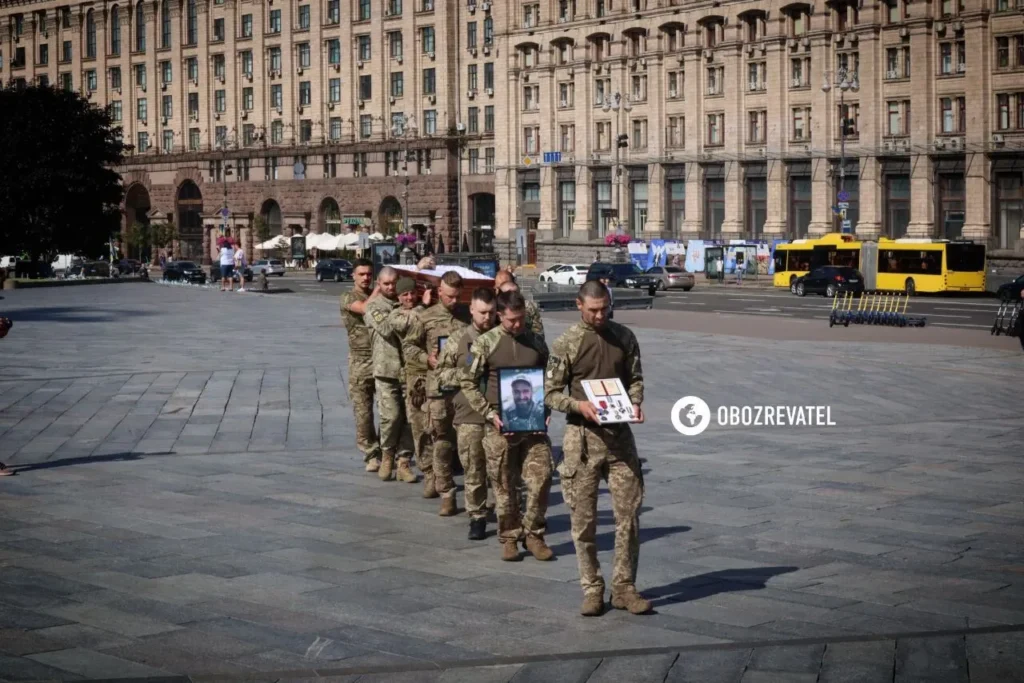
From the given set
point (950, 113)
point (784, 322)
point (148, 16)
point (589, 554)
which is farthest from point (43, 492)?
point (148, 16)

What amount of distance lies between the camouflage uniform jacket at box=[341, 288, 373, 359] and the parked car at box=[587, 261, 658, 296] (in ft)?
150

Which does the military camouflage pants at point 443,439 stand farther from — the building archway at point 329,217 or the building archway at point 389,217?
the building archway at point 329,217

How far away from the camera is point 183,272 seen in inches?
2904

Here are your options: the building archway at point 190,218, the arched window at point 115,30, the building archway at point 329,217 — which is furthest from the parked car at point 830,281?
the arched window at point 115,30

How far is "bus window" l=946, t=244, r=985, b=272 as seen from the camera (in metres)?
58.9

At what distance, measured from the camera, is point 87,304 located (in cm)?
4878

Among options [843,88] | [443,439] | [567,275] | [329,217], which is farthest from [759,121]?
[443,439]

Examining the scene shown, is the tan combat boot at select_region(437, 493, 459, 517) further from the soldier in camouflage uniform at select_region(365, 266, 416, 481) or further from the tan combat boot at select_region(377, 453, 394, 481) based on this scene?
the tan combat boot at select_region(377, 453, 394, 481)

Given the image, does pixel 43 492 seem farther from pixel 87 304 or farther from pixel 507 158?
pixel 507 158

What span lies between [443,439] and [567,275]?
182ft

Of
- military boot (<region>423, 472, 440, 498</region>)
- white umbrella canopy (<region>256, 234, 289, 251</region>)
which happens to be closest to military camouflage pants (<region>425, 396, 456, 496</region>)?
military boot (<region>423, 472, 440, 498</region>)

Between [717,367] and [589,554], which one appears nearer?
[589,554]

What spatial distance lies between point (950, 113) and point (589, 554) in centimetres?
6272

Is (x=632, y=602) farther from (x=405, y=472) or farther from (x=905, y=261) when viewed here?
(x=905, y=261)
